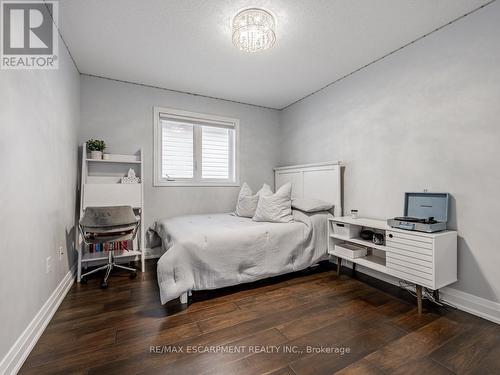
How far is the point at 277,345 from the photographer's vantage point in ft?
5.00

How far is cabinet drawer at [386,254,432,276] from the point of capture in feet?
6.09

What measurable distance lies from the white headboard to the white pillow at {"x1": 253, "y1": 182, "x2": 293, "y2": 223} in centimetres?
54

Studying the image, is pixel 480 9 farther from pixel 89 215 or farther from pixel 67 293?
pixel 67 293

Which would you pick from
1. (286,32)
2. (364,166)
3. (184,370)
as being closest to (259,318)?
(184,370)

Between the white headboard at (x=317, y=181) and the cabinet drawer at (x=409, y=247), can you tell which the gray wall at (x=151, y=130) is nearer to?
the white headboard at (x=317, y=181)

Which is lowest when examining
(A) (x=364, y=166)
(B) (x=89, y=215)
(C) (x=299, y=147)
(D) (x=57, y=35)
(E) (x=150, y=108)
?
(B) (x=89, y=215)

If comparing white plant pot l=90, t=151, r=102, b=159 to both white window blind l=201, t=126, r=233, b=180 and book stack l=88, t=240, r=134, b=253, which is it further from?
white window blind l=201, t=126, r=233, b=180

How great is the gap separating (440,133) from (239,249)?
83.7 inches

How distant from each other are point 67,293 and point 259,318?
1.86 m

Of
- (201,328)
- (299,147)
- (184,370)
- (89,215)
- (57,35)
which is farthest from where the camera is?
(299,147)

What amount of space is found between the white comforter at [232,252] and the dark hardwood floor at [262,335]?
0.63 ft

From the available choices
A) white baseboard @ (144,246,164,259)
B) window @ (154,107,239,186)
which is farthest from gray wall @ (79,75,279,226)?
white baseboard @ (144,246,164,259)

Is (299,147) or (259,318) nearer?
(259,318)

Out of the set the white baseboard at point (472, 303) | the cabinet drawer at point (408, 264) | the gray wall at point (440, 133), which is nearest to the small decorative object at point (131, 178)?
the gray wall at point (440, 133)
